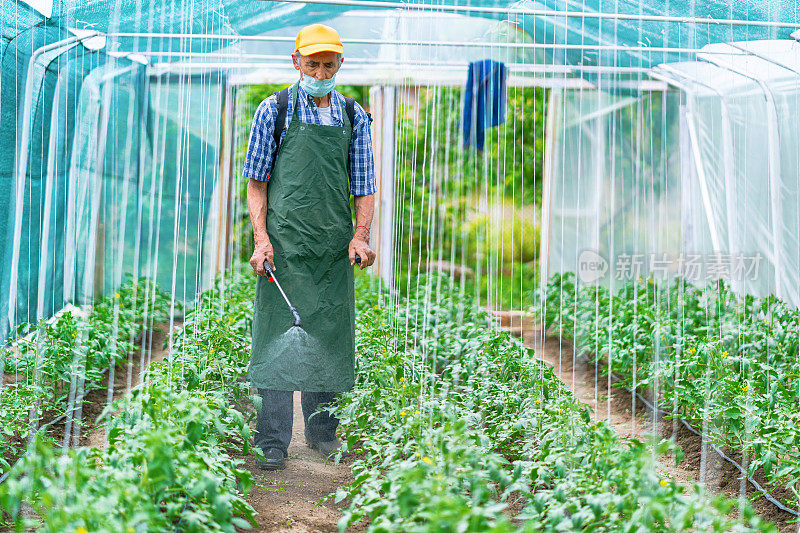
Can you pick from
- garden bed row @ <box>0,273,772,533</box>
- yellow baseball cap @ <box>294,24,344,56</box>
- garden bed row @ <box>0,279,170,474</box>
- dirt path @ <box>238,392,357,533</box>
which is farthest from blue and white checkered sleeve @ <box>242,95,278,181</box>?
dirt path @ <box>238,392,357,533</box>

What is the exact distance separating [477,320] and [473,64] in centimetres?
251

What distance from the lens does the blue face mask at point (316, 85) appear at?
3.21 meters

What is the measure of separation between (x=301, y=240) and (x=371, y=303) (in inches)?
98.6

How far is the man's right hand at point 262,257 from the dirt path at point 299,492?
0.79 m

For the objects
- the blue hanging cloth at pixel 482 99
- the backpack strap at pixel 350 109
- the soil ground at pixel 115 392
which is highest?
the blue hanging cloth at pixel 482 99

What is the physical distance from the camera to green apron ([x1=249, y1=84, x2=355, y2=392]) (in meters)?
3.27

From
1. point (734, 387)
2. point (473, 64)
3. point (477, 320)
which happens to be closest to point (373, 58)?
point (473, 64)

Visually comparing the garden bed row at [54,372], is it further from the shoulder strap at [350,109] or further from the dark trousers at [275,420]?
the shoulder strap at [350,109]

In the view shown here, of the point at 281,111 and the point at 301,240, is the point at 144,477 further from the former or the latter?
the point at 281,111

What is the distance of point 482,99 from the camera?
6.94 metres

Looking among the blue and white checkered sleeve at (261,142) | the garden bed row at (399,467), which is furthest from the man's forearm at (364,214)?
the garden bed row at (399,467)

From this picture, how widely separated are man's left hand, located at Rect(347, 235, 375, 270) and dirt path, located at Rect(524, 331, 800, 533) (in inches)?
37.8

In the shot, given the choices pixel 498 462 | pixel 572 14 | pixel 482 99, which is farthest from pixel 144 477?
pixel 482 99

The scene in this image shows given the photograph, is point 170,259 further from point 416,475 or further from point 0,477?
point 416,475
